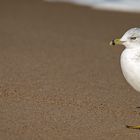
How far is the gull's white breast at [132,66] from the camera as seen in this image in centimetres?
488

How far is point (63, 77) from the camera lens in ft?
20.3

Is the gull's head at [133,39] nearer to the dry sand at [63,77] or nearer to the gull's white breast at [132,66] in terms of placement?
the gull's white breast at [132,66]

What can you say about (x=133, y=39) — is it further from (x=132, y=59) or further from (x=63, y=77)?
(x=63, y=77)

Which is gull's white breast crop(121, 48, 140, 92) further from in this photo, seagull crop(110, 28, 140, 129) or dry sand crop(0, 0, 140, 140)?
dry sand crop(0, 0, 140, 140)

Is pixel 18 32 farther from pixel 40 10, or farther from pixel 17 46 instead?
pixel 40 10

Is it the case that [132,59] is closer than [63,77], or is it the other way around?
[132,59]

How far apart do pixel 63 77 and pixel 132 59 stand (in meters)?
1.33

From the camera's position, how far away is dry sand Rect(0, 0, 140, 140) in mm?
4668

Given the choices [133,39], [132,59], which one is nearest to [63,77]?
[133,39]

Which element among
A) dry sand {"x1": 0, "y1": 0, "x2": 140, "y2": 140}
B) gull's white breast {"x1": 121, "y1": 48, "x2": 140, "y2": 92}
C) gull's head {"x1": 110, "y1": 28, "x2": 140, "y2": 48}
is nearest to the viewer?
dry sand {"x1": 0, "y1": 0, "x2": 140, "y2": 140}

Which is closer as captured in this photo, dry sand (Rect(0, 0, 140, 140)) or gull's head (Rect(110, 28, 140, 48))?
dry sand (Rect(0, 0, 140, 140))

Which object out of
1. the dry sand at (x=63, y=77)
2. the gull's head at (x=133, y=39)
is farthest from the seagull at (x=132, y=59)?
the dry sand at (x=63, y=77)

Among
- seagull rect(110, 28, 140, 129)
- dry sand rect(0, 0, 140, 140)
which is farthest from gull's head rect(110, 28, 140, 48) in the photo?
dry sand rect(0, 0, 140, 140)

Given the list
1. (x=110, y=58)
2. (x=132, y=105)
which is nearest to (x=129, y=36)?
(x=132, y=105)
